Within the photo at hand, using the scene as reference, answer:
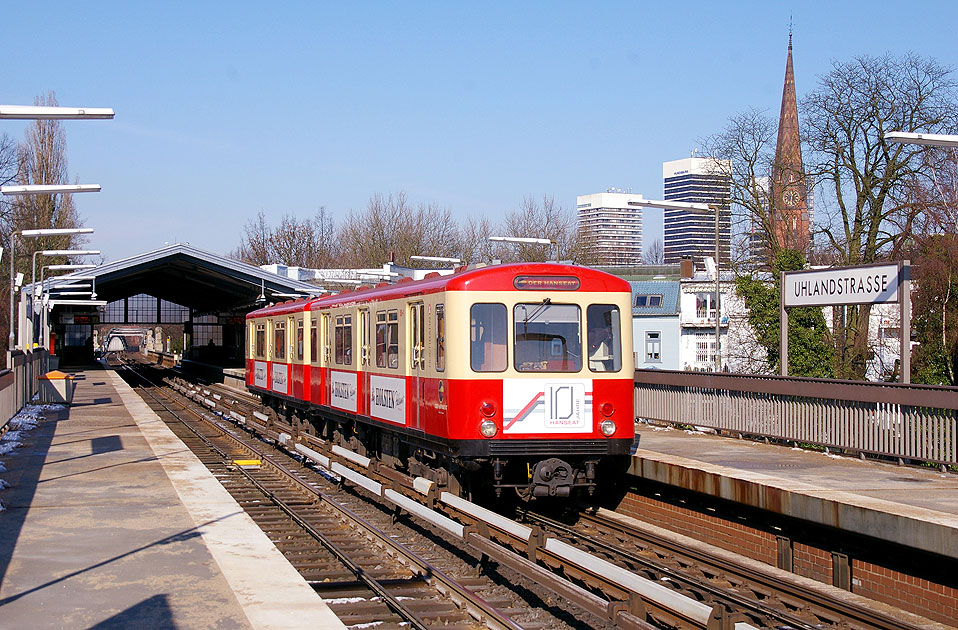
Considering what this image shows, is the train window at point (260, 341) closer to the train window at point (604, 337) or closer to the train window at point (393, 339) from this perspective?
the train window at point (393, 339)

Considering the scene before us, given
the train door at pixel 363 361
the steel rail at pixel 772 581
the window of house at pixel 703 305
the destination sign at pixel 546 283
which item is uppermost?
the window of house at pixel 703 305

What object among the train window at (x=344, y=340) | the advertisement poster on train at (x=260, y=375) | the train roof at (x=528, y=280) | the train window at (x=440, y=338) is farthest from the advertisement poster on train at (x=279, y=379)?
the train window at (x=440, y=338)

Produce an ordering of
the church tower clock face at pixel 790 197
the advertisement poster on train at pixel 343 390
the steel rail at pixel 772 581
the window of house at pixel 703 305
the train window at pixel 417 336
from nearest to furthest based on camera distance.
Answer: the steel rail at pixel 772 581
the train window at pixel 417 336
the advertisement poster on train at pixel 343 390
the church tower clock face at pixel 790 197
the window of house at pixel 703 305

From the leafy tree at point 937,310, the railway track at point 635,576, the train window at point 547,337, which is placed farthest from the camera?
the leafy tree at point 937,310

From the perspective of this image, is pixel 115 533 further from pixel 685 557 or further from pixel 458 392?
pixel 685 557

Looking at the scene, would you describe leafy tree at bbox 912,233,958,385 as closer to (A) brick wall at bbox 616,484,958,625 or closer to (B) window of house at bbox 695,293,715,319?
(A) brick wall at bbox 616,484,958,625

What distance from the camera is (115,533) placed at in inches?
444

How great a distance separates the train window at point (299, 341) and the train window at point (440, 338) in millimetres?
8824

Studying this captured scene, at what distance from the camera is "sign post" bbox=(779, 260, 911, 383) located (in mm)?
13875

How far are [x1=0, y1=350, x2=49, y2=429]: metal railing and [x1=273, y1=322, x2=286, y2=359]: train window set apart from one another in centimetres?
561

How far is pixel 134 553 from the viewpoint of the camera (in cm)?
1023

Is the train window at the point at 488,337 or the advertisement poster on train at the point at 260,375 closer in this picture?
the train window at the point at 488,337

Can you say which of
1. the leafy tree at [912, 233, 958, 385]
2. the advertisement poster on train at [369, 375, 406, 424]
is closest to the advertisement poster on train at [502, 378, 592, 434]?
the advertisement poster on train at [369, 375, 406, 424]

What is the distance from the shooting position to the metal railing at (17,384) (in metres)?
21.4
